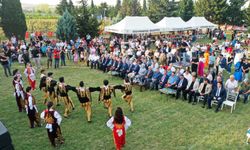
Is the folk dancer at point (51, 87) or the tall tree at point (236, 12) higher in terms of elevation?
the tall tree at point (236, 12)

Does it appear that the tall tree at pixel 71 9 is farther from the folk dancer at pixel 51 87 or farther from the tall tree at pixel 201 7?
the tall tree at pixel 201 7

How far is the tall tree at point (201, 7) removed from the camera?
4628 cm

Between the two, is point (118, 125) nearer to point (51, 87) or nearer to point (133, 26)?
point (51, 87)

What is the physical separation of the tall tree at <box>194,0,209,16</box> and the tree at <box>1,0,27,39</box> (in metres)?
30.7

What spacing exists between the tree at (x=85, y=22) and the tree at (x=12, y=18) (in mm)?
8041

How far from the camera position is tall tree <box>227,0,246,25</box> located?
4619cm

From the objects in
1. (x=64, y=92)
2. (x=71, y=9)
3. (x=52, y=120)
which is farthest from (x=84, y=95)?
(x=71, y=9)

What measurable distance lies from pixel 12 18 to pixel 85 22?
30.2 ft

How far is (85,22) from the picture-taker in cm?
2689

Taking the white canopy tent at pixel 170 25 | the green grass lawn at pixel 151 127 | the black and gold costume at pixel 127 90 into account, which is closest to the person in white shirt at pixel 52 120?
the green grass lawn at pixel 151 127

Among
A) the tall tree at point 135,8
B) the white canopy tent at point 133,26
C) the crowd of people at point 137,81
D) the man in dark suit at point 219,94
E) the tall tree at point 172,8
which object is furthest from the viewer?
the tall tree at point 135,8

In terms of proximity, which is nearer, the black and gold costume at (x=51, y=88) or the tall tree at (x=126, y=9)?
the black and gold costume at (x=51, y=88)

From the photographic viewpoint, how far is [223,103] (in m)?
10.5

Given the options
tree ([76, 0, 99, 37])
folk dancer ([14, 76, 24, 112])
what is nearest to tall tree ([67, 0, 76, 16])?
tree ([76, 0, 99, 37])
